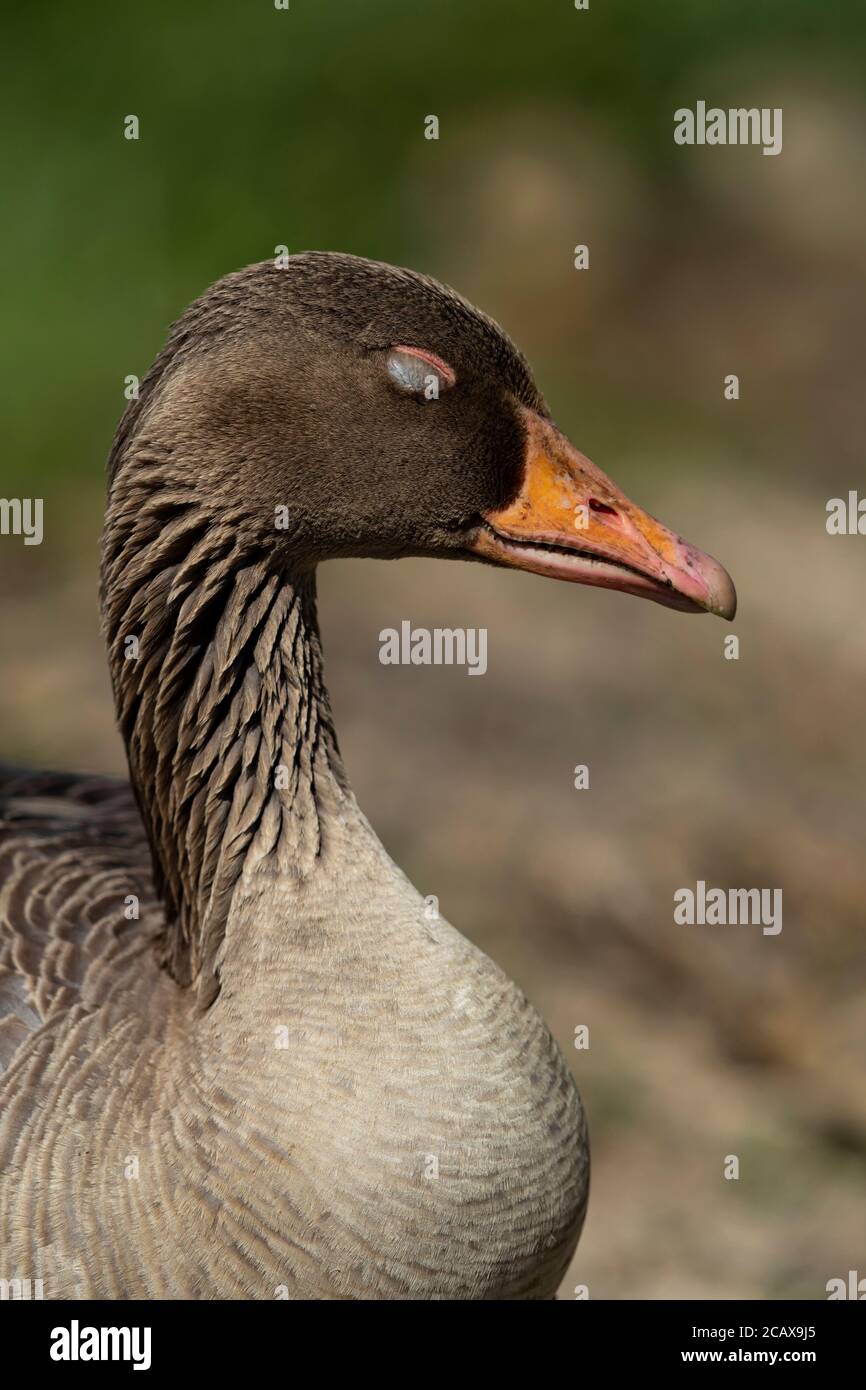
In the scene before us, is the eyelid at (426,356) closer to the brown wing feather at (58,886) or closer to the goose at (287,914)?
the goose at (287,914)

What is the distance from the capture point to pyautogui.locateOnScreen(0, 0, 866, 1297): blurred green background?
628 centimetres

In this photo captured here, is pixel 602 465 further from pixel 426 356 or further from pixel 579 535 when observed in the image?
pixel 426 356

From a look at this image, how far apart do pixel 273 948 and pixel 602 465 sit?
22.8ft

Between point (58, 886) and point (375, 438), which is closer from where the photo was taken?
point (375, 438)

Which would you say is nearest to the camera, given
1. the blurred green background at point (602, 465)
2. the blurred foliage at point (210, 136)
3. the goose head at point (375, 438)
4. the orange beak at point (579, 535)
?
the goose head at point (375, 438)

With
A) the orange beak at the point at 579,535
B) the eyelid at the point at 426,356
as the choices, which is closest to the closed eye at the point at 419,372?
the eyelid at the point at 426,356

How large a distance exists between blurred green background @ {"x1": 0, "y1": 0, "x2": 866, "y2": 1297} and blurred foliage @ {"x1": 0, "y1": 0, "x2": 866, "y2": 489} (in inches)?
0.9

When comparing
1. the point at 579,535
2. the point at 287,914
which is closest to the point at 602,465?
the point at 579,535

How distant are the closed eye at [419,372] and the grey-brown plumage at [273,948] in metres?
0.03

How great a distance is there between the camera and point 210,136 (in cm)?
1094

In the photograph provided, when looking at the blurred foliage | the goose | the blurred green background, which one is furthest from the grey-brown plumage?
the blurred foliage

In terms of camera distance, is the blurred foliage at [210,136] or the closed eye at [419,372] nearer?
the closed eye at [419,372]

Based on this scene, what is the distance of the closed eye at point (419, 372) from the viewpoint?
3588mm

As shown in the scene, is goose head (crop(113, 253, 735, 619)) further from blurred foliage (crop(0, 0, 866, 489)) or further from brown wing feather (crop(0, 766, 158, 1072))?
blurred foliage (crop(0, 0, 866, 489))
